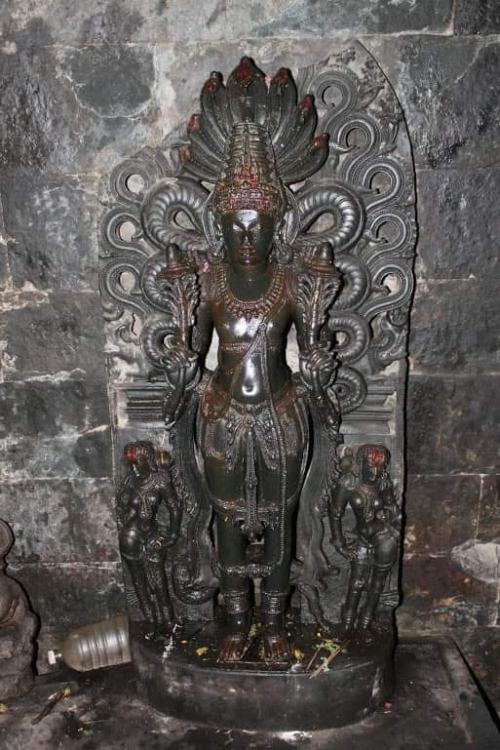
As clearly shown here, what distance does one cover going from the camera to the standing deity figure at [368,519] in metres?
3.43

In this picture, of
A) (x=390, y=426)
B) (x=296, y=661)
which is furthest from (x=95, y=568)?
(x=390, y=426)

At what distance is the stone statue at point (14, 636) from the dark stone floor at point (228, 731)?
4.0 inches

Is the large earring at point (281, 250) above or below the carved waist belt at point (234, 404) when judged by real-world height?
above

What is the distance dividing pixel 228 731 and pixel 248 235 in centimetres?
251

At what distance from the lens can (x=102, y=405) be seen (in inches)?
156

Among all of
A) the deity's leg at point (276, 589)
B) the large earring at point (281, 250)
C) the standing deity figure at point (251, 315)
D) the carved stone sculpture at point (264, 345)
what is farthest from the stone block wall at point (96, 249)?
the deity's leg at point (276, 589)

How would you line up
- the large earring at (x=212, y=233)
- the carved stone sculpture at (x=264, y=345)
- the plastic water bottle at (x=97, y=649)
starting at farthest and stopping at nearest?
the plastic water bottle at (x=97, y=649), the large earring at (x=212, y=233), the carved stone sculpture at (x=264, y=345)

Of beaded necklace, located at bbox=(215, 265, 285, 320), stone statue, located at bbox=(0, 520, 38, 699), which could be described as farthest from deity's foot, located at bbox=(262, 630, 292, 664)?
beaded necklace, located at bbox=(215, 265, 285, 320)

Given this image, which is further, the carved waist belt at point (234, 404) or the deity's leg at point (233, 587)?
the deity's leg at point (233, 587)

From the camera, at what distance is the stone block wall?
3.37 meters

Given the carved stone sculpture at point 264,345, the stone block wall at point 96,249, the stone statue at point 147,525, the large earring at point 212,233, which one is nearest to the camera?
the carved stone sculpture at point 264,345

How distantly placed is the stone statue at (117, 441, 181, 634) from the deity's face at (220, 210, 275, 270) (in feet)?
3.75

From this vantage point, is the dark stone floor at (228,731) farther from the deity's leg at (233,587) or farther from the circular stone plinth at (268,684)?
the deity's leg at (233,587)

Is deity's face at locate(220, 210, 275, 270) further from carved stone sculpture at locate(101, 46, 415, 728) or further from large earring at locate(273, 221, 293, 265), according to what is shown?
large earring at locate(273, 221, 293, 265)
